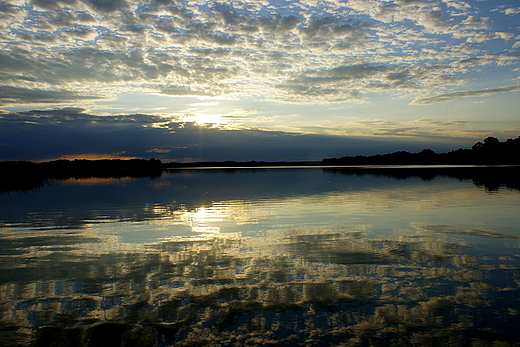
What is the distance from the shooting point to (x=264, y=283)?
9.37 m

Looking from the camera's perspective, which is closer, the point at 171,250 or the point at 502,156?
the point at 171,250

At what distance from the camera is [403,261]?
1130cm

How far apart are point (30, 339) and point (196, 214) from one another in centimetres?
1641

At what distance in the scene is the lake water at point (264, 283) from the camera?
6746 millimetres

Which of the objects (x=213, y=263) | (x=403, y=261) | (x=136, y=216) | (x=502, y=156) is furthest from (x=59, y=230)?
(x=502, y=156)

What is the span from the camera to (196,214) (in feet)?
75.5

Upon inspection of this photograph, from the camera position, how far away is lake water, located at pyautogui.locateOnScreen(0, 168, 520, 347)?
675 cm

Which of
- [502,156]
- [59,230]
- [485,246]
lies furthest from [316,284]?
[502,156]

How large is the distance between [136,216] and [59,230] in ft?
16.5

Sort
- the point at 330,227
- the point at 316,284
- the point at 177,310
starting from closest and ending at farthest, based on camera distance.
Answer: the point at 177,310 → the point at 316,284 → the point at 330,227

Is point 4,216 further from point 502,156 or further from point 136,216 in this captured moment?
point 502,156

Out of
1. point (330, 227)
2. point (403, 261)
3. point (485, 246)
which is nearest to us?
point (403, 261)

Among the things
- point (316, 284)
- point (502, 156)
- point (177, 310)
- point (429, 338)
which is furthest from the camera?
point (502, 156)

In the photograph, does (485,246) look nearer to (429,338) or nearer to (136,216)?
(429,338)
